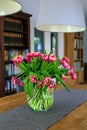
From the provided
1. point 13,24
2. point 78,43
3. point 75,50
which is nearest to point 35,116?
point 13,24

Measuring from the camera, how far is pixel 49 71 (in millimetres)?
1544

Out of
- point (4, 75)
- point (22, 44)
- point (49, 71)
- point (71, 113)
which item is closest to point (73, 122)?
point (71, 113)

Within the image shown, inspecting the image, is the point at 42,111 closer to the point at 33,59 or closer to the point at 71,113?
the point at 71,113

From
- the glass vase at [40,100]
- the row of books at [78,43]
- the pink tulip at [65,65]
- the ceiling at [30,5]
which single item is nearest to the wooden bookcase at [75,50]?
the row of books at [78,43]

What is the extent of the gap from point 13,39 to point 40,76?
2496 mm

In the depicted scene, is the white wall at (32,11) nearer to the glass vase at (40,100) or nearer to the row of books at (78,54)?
the row of books at (78,54)

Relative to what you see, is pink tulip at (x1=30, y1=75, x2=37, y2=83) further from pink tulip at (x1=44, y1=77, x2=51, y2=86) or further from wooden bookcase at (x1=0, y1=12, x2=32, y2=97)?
wooden bookcase at (x1=0, y1=12, x2=32, y2=97)

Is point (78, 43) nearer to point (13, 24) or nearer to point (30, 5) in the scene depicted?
point (30, 5)

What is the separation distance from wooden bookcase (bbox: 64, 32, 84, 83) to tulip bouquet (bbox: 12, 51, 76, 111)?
432 cm

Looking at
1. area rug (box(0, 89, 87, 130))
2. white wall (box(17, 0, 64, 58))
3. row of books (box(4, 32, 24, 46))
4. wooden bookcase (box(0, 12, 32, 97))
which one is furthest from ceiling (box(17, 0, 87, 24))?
area rug (box(0, 89, 87, 130))

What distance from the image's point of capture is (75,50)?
612cm

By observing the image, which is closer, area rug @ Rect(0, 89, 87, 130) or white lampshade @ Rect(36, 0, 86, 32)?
area rug @ Rect(0, 89, 87, 130)

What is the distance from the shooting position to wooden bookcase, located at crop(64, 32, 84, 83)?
5.82 m

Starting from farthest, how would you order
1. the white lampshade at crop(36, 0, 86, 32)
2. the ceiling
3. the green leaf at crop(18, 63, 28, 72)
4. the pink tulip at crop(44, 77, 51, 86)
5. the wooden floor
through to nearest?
the ceiling, the white lampshade at crop(36, 0, 86, 32), the green leaf at crop(18, 63, 28, 72), the pink tulip at crop(44, 77, 51, 86), the wooden floor
